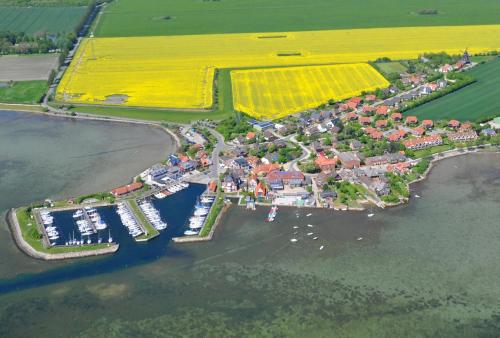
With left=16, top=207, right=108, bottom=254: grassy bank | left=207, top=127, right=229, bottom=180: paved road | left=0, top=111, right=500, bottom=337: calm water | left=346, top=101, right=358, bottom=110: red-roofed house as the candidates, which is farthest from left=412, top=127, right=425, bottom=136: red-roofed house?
left=16, top=207, right=108, bottom=254: grassy bank

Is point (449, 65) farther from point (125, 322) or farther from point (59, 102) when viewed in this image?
point (125, 322)

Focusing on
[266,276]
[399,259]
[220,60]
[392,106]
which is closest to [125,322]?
[266,276]

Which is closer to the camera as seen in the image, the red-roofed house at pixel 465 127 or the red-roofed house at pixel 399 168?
the red-roofed house at pixel 399 168

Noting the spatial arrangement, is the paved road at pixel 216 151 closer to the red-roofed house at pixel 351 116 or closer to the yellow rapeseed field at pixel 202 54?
the yellow rapeseed field at pixel 202 54

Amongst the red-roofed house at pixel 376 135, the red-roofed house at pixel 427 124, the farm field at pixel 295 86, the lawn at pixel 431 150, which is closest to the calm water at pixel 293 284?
the lawn at pixel 431 150

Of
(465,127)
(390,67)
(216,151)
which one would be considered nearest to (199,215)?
(216,151)

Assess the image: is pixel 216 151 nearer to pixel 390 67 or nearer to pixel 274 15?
pixel 390 67

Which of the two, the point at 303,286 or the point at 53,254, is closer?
the point at 303,286

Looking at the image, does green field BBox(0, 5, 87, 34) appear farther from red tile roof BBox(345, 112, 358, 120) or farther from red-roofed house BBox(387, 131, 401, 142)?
red-roofed house BBox(387, 131, 401, 142)
